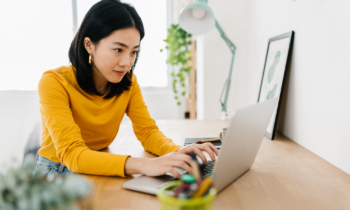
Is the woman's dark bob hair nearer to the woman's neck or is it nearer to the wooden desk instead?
the woman's neck

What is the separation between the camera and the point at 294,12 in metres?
1.13

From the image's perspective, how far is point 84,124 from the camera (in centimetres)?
105

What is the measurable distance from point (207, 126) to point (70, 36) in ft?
6.60

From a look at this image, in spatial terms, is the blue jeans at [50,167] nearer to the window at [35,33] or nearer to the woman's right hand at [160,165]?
the woman's right hand at [160,165]

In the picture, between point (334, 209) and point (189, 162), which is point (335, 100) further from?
point (189, 162)

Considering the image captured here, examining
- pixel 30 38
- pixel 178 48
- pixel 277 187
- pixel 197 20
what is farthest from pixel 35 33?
pixel 277 187

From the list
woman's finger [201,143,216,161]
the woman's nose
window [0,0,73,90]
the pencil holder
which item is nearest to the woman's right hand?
woman's finger [201,143,216,161]

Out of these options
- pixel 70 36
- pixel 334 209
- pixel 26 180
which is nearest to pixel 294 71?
pixel 334 209

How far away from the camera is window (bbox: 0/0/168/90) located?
2730 mm

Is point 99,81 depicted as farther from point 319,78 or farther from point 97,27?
point 319,78

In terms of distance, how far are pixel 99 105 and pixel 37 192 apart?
78cm

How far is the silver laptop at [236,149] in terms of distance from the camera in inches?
21.6

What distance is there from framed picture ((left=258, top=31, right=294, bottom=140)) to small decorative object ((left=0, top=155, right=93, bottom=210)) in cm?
99

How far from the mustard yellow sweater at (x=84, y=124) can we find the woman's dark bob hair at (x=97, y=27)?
0.11 ft
